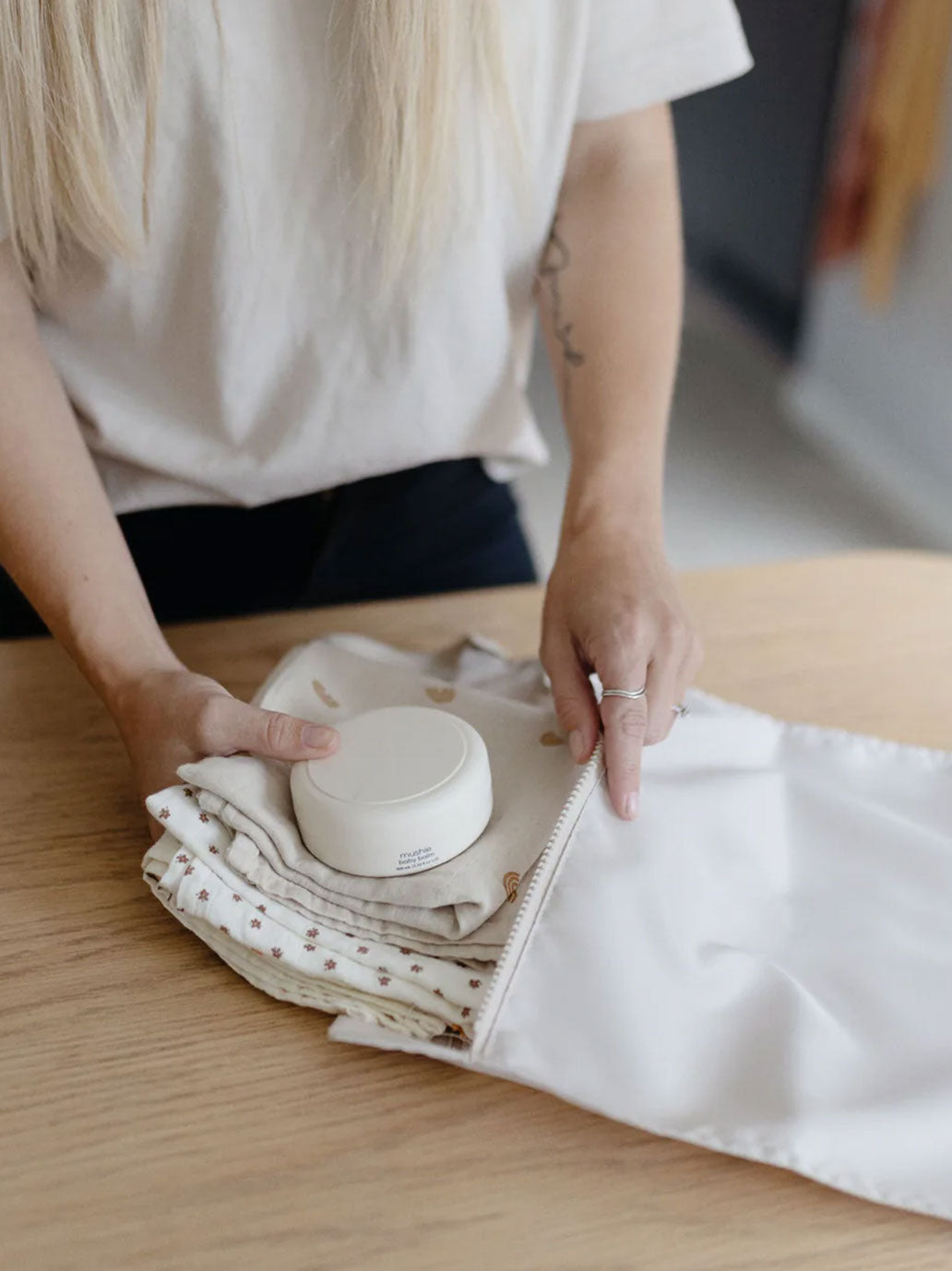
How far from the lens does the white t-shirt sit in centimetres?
72

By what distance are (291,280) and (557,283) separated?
0.20 metres

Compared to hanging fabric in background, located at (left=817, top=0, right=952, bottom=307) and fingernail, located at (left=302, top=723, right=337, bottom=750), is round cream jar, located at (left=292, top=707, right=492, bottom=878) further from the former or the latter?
hanging fabric in background, located at (left=817, top=0, right=952, bottom=307)

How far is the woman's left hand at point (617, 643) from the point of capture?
0.61m

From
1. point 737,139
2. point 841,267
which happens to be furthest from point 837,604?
point 737,139

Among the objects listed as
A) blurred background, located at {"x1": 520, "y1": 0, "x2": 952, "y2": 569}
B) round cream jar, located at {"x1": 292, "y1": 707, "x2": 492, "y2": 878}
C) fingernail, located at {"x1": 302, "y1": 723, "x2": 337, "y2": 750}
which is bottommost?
blurred background, located at {"x1": 520, "y1": 0, "x2": 952, "y2": 569}

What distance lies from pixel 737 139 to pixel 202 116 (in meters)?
2.48

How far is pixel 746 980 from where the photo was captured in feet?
1.73

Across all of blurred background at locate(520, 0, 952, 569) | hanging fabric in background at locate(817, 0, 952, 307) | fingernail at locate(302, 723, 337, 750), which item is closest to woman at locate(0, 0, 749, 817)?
fingernail at locate(302, 723, 337, 750)

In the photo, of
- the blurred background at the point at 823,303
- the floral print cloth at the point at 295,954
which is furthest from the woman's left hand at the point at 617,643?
the blurred background at the point at 823,303

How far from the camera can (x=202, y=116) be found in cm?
71

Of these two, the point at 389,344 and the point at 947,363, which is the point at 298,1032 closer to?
the point at 389,344

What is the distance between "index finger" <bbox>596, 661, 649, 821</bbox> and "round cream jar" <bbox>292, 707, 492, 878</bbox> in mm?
64

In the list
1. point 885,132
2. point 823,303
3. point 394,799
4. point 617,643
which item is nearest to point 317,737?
point 394,799

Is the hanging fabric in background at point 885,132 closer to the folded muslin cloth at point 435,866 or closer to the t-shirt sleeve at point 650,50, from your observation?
the t-shirt sleeve at point 650,50
